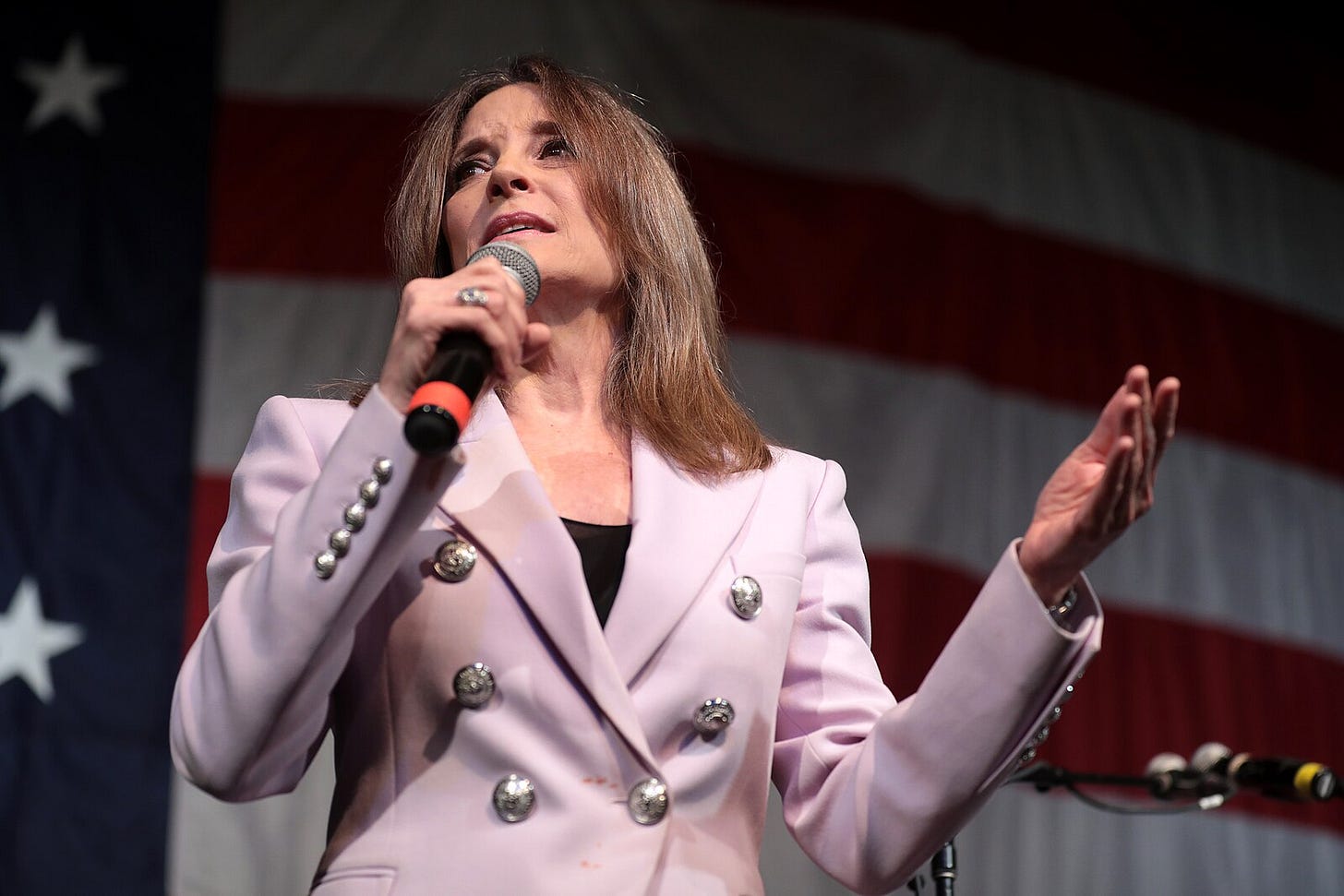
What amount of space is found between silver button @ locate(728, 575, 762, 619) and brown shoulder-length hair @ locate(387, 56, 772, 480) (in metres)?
0.20

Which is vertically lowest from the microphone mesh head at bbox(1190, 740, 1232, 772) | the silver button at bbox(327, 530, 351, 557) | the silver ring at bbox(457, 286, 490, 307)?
the microphone mesh head at bbox(1190, 740, 1232, 772)

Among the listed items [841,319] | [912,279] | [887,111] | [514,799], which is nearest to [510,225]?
[514,799]

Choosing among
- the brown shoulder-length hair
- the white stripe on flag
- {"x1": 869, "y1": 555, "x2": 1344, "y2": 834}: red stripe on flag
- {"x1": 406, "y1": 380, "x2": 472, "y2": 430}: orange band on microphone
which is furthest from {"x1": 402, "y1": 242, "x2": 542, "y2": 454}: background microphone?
{"x1": 869, "y1": 555, "x2": 1344, "y2": 834}: red stripe on flag

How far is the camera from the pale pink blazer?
3.86 feet

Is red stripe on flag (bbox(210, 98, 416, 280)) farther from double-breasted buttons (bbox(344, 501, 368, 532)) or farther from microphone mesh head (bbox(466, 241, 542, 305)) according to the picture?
double-breasted buttons (bbox(344, 501, 368, 532))

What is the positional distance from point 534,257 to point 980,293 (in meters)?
2.26

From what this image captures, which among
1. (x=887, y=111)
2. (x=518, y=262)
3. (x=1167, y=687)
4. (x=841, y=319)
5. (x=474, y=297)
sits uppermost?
(x=887, y=111)

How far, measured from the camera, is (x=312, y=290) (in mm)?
3197

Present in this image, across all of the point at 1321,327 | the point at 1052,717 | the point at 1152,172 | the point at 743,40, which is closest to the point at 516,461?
the point at 1052,717

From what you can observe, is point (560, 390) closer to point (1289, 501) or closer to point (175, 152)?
point (175, 152)

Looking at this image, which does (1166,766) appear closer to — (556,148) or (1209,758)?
(1209,758)

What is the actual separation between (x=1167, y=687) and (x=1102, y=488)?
9.11ft

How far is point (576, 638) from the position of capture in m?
1.29

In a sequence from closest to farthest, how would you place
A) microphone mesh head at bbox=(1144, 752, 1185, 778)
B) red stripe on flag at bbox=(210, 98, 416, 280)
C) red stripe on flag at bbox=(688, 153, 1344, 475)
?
microphone mesh head at bbox=(1144, 752, 1185, 778), red stripe on flag at bbox=(210, 98, 416, 280), red stripe on flag at bbox=(688, 153, 1344, 475)
